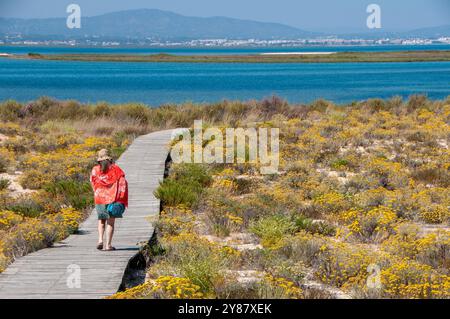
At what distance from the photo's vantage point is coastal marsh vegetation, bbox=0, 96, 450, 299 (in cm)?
788

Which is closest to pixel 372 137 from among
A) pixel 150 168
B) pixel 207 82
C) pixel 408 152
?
pixel 408 152

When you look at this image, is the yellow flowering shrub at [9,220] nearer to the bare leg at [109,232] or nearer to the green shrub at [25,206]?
the green shrub at [25,206]

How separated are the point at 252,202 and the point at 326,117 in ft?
52.2

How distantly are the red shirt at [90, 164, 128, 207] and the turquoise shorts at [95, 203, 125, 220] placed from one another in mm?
73

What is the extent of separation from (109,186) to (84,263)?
1404mm

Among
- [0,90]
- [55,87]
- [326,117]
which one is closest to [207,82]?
[55,87]

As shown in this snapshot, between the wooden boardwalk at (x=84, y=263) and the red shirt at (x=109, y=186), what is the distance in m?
0.70

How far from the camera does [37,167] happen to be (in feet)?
55.4

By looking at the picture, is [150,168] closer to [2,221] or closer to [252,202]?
[252,202]

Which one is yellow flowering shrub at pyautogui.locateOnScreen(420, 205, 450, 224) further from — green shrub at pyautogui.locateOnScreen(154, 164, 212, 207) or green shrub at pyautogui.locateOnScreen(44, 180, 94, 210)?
green shrub at pyautogui.locateOnScreen(44, 180, 94, 210)

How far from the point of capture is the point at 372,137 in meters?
22.9

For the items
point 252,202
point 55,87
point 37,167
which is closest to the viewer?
point 252,202
